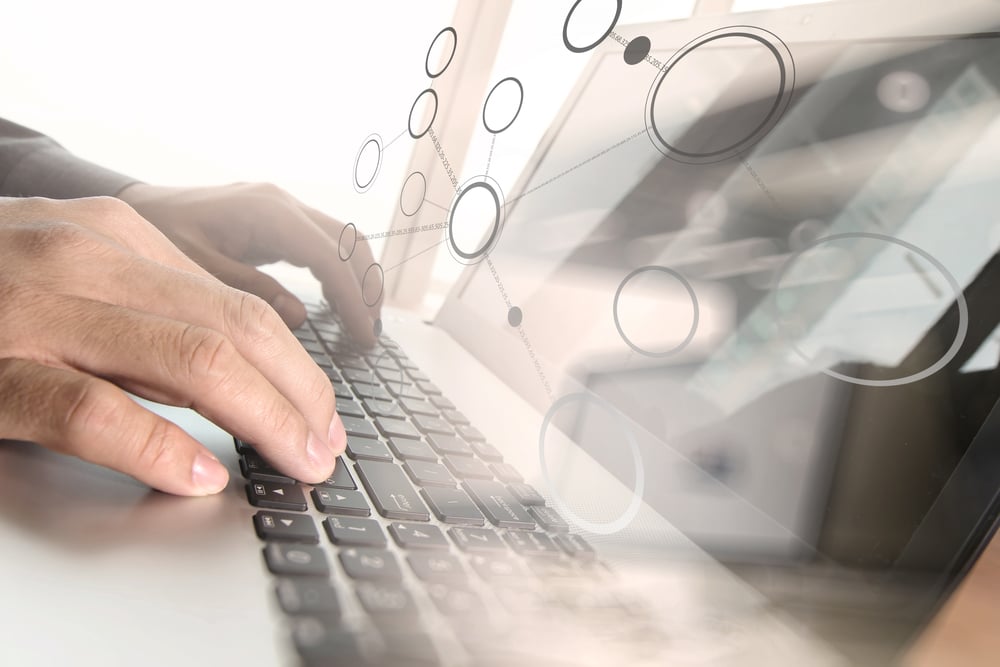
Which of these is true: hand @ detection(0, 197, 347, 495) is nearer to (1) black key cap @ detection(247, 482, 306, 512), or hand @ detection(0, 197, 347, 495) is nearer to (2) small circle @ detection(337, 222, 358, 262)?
(1) black key cap @ detection(247, 482, 306, 512)

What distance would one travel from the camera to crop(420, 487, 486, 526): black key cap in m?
0.31

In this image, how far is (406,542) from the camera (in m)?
0.27

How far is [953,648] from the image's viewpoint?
0.99ft

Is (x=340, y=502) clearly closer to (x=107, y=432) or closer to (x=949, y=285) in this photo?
(x=107, y=432)

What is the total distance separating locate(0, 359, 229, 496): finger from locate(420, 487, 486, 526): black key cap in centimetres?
10

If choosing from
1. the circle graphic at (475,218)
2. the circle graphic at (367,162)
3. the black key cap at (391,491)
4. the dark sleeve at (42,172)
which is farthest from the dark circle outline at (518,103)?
the dark sleeve at (42,172)

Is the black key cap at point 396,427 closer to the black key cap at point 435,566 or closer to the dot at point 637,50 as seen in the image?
the black key cap at point 435,566

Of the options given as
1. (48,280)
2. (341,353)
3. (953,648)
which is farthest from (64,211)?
(953,648)

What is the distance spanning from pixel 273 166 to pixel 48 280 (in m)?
0.37

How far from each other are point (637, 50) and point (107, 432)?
1.15 feet

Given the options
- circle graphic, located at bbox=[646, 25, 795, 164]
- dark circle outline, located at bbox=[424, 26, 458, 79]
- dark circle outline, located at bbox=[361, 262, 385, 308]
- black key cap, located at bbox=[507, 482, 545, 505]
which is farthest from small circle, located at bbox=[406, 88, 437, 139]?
black key cap, located at bbox=[507, 482, 545, 505]

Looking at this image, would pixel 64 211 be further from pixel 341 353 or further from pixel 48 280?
pixel 341 353

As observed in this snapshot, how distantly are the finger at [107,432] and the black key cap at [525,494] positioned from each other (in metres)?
0.15

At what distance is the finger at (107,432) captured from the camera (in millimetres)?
265
